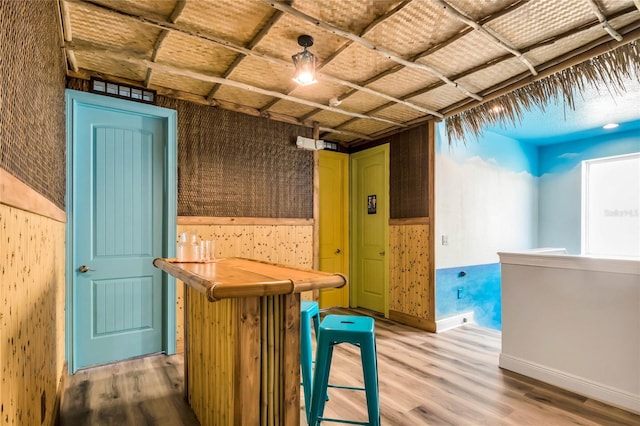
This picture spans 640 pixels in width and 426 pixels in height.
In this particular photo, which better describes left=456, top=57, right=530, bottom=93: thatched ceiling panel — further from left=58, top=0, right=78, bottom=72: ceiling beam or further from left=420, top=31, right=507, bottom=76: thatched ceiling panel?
left=58, top=0, right=78, bottom=72: ceiling beam

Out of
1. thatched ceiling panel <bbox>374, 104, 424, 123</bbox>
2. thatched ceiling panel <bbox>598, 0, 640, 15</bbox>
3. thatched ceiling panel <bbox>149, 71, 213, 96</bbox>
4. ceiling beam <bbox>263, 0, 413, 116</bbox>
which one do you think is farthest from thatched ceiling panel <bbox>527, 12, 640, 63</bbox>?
thatched ceiling panel <bbox>149, 71, 213, 96</bbox>

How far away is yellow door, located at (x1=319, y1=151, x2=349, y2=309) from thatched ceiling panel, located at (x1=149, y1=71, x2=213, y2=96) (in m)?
2.01

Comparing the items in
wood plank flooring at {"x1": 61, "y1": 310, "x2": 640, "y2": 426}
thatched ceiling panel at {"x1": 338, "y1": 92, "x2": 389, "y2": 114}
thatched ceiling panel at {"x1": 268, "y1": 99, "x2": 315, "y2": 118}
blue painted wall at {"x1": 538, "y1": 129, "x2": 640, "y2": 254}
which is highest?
thatched ceiling panel at {"x1": 268, "y1": 99, "x2": 315, "y2": 118}

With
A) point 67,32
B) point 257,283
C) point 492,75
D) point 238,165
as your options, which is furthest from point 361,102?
point 257,283

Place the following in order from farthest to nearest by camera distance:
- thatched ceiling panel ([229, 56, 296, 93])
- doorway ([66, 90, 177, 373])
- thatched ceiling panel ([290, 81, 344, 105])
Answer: thatched ceiling panel ([290, 81, 344, 105]), doorway ([66, 90, 177, 373]), thatched ceiling panel ([229, 56, 296, 93])

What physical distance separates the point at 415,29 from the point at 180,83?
6.88ft

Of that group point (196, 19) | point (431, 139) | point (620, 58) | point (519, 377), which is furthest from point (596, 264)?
point (196, 19)

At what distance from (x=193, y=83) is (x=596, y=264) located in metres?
3.57

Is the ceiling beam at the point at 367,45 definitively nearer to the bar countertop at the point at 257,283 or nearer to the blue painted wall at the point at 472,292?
the bar countertop at the point at 257,283

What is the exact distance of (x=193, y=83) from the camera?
123 inches

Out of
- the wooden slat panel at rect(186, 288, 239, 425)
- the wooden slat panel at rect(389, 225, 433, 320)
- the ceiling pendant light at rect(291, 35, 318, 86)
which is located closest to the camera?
the wooden slat panel at rect(186, 288, 239, 425)

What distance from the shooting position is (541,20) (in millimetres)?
2180

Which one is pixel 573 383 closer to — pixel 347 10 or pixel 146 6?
pixel 347 10

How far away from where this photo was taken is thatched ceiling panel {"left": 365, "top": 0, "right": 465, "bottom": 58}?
2086 mm
